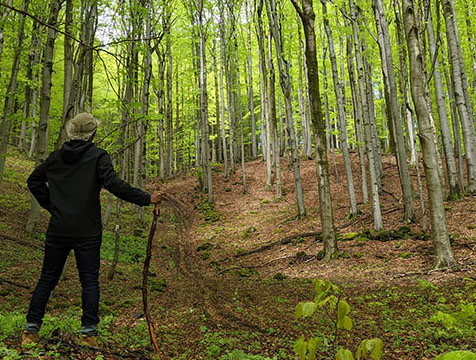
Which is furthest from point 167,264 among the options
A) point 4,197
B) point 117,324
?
point 4,197

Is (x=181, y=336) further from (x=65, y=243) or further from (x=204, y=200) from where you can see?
(x=204, y=200)

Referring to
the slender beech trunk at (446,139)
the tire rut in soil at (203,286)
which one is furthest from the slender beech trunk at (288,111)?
the slender beech trunk at (446,139)

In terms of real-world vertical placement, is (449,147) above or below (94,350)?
above

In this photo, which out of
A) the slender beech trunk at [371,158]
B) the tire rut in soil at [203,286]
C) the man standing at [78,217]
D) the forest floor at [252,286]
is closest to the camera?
the man standing at [78,217]

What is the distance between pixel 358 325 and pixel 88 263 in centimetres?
329

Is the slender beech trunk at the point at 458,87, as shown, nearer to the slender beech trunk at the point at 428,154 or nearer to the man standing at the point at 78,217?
the slender beech trunk at the point at 428,154

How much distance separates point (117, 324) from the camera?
13.5 ft

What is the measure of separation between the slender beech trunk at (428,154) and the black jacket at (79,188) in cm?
568

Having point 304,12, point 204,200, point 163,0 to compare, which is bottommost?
point 204,200

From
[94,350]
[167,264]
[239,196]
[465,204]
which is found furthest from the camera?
[239,196]

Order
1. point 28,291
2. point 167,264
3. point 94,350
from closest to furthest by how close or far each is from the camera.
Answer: point 94,350 → point 28,291 → point 167,264

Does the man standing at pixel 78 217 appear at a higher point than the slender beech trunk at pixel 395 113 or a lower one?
lower

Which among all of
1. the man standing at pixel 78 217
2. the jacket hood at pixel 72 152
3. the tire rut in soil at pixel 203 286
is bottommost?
the tire rut in soil at pixel 203 286

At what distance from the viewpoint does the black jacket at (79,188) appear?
9.61 feet
